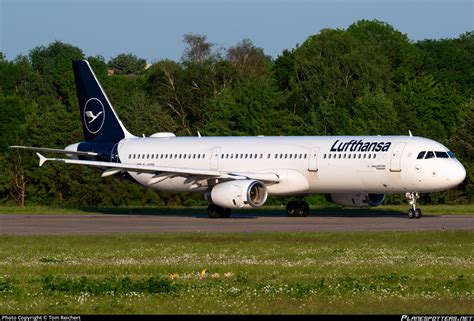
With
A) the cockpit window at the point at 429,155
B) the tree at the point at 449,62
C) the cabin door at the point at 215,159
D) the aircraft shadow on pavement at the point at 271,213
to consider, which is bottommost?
the aircraft shadow on pavement at the point at 271,213

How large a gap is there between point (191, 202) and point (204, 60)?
61.7 m

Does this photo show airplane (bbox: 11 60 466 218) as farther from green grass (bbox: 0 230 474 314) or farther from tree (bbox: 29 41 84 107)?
tree (bbox: 29 41 84 107)

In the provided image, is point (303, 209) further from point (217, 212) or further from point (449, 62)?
point (449, 62)

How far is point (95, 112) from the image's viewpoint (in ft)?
188

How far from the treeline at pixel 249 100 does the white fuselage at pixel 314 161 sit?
44.5 ft

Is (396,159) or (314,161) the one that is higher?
(396,159)

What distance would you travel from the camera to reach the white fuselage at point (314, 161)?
45.7m

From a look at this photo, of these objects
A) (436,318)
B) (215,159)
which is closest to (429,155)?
(215,159)

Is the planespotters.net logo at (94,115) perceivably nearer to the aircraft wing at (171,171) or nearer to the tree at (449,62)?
the aircraft wing at (171,171)

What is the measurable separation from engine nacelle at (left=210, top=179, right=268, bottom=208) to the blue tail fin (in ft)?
32.7

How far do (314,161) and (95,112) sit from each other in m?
13.7

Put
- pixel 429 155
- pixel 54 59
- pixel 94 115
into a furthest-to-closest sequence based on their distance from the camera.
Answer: pixel 54 59 → pixel 94 115 → pixel 429 155

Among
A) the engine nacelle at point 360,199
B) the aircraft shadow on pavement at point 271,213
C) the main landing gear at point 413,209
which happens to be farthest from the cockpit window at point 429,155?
the engine nacelle at point 360,199

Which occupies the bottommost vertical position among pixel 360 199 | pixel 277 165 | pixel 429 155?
pixel 360 199
